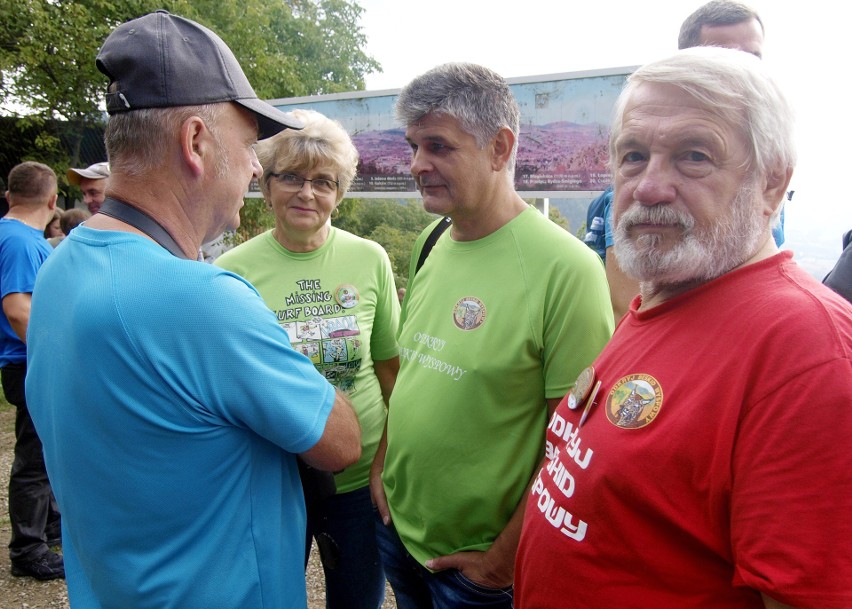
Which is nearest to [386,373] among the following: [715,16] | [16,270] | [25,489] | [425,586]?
[425,586]

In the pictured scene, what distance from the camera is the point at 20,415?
3.99 metres

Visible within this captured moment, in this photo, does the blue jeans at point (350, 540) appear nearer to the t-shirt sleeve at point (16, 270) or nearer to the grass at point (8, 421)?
the t-shirt sleeve at point (16, 270)

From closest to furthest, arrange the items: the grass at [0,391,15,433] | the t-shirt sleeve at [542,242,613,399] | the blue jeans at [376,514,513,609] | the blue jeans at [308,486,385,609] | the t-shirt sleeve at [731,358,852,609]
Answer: the t-shirt sleeve at [731,358,852,609]
the t-shirt sleeve at [542,242,613,399]
the blue jeans at [376,514,513,609]
the blue jeans at [308,486,385,609]
the grass at [0,391,15,433]

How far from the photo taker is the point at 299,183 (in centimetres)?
248

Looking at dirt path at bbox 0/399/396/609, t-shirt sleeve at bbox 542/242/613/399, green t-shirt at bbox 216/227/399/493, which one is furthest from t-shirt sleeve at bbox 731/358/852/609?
dirt path at bbox 0/399/396/609

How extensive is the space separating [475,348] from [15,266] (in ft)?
11.3

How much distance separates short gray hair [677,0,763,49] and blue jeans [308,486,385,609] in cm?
222

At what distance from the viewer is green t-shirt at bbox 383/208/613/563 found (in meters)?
1.65

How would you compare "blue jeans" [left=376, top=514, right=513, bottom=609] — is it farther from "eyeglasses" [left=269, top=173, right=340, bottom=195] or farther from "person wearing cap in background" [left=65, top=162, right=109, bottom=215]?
"person wearing cap in background" [left=65, top=162, right=109, bottom=215]

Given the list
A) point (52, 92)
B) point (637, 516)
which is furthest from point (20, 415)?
point (52, 92)

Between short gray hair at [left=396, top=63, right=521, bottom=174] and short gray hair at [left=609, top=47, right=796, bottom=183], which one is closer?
short gray hair at [left=609, top=47, right=796, bottom=183]

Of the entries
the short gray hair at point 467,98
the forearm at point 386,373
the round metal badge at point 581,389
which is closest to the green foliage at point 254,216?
the forearm at point 386,373

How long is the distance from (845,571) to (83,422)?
1.37 m

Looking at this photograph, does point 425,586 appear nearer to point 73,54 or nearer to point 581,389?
point 581,389
